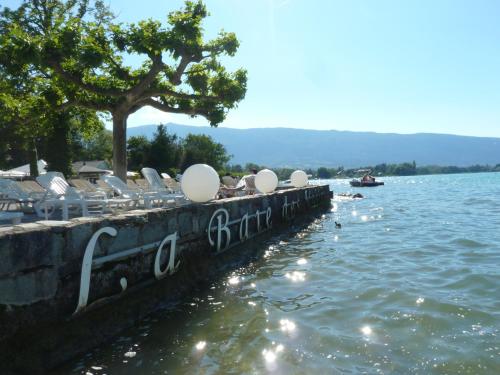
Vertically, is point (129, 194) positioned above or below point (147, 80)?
below

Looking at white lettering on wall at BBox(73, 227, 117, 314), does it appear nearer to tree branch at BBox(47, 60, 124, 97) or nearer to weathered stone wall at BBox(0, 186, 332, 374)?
weathered stone wall at BBox(0, 186, 332, 374)

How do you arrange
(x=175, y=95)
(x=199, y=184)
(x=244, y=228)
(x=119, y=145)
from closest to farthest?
(x=199, y=184) → (x=244, y=228) → (x=119, y=145) → (x=175, y=95)

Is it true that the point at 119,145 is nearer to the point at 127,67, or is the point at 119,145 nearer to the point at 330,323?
the point at 127,67

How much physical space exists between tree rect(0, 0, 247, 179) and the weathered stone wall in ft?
24.8

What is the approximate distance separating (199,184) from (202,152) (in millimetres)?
48689

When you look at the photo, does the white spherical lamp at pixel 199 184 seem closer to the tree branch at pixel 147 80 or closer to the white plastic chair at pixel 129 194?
the white plastic chair at pixel 129 194

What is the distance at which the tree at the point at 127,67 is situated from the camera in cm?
1208

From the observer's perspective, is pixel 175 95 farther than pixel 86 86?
Yes

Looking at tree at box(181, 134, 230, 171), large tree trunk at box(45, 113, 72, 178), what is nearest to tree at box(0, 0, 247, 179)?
large tree trunk at box(45, 113, 72, 178)

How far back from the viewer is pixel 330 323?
5031mm

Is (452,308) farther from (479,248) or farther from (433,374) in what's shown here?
(479,248)

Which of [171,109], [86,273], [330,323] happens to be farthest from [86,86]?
[330,323]

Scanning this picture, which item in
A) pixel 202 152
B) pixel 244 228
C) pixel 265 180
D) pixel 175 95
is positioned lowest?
pixel 244 228

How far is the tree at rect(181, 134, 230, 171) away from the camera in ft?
172
